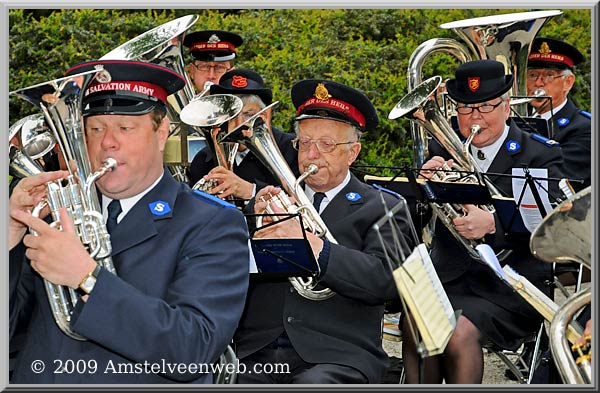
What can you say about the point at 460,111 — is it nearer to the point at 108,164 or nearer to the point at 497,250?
the point at 497,250

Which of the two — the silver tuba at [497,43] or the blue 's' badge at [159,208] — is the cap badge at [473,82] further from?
the blue 's' badge at [159,208]

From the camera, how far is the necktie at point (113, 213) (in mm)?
3314

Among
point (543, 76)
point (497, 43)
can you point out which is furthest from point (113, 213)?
point (543, 76)

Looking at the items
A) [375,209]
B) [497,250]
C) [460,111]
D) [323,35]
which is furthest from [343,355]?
[323,35]

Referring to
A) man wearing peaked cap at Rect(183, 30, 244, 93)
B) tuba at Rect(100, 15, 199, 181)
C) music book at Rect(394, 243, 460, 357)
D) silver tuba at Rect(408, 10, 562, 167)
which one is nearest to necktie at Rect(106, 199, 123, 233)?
music book at Rect(394, 243, 460, 357)

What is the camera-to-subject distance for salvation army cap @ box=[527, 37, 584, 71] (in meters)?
7.01

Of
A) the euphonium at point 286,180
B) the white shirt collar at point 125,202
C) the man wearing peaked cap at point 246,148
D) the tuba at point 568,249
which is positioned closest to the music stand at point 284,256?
the euphonium at point 286,180

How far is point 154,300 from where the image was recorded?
300cm

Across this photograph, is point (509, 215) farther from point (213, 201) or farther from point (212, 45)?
point (212, 45)

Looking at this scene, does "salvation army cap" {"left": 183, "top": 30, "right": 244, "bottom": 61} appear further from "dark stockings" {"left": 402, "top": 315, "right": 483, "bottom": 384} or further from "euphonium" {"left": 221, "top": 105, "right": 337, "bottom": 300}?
"dark stockings" {"left": 402, "top": 315, "right": 483, "bottom": 384}

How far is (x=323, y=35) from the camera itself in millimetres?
8406

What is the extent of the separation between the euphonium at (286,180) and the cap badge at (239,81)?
702 mm

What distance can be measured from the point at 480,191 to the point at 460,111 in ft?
3.39

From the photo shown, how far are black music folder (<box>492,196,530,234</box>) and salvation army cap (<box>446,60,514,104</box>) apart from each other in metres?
0.88
